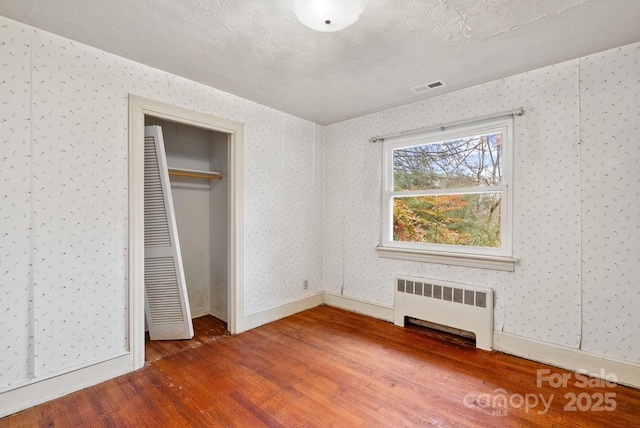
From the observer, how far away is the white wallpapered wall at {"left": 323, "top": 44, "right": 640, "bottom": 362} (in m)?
2.11

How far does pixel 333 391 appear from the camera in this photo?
6.64 feet

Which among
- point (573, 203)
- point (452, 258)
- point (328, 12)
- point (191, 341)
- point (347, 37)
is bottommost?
point (191, 341)

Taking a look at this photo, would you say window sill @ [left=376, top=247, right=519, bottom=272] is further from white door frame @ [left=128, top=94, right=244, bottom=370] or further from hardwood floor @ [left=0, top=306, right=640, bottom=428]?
white door frame @ [left=128, top=94, right=244, bottom=370]

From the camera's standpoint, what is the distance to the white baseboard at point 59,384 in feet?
5.91

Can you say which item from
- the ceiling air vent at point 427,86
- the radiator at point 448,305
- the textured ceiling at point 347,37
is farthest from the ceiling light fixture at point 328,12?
the radiator at point 448,305

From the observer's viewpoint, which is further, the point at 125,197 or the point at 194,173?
the point at 194,173

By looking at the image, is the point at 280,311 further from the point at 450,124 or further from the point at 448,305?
the point at 450,124

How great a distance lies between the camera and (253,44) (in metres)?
2.04

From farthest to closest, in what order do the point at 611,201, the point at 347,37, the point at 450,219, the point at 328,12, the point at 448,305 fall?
the point at 450,219 → the point at 448,305 → the point at 611,201 → the point at 347,37 → the point at 328,12

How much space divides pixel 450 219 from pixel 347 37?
1.99 m

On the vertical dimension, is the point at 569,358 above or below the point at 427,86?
below

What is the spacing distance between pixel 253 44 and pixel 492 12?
1.51m

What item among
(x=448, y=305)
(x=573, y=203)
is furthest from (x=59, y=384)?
(x=573, y=203)

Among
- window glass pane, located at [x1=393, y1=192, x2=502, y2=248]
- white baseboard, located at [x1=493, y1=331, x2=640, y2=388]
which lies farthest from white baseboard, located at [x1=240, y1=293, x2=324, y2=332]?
white baseboard, located at [x1=493, y1=331, x2=640, y2=388]
